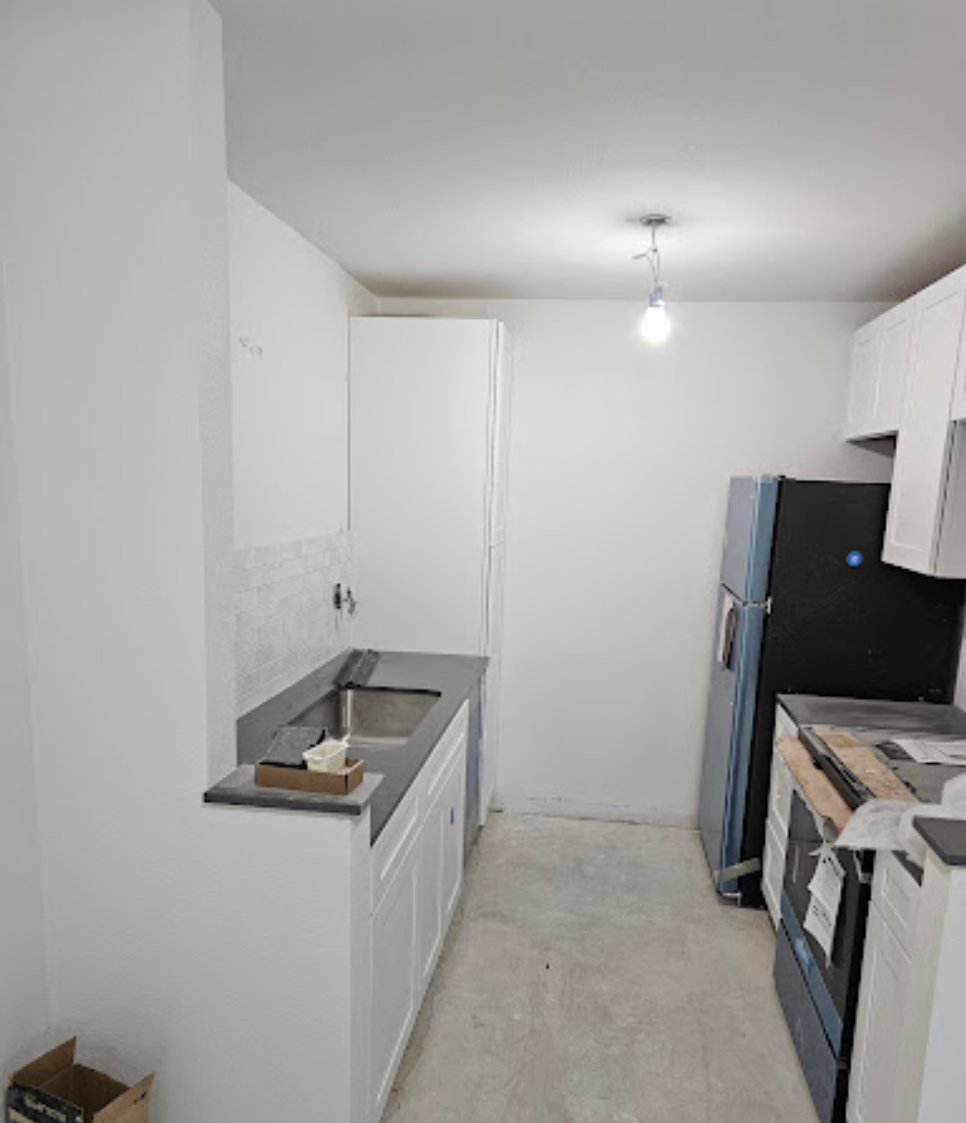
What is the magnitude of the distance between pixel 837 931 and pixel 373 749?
1349mm

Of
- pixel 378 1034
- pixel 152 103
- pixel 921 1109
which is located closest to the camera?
pixel 152 103

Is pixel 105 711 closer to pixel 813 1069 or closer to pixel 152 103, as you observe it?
pixel 152 103

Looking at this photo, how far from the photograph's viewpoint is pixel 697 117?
1.62 metres

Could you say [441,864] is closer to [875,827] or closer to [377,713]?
[377,713]

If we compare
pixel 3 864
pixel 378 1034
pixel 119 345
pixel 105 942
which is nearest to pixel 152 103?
pixel 119 345

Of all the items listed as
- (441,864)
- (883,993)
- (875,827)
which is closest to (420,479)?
(441,864)

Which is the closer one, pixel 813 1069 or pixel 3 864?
pixel 3 864

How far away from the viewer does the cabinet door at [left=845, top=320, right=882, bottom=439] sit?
2961 millimetres

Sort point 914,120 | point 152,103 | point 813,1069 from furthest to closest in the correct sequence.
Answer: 1. point 813,1069
2. point 914,120
3. point 152,103

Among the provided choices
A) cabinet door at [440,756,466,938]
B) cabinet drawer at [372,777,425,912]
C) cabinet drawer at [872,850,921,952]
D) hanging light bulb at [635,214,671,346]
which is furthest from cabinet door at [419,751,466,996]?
hanging light bulb at [635,214,671,346]

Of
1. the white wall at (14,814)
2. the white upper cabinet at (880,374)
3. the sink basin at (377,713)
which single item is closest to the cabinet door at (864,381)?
the white upper cabinet at (880,374)

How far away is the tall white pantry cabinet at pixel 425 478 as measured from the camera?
10.3 feet

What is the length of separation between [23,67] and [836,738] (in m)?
2.69

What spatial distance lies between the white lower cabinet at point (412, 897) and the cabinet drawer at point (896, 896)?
1199 millimetres
